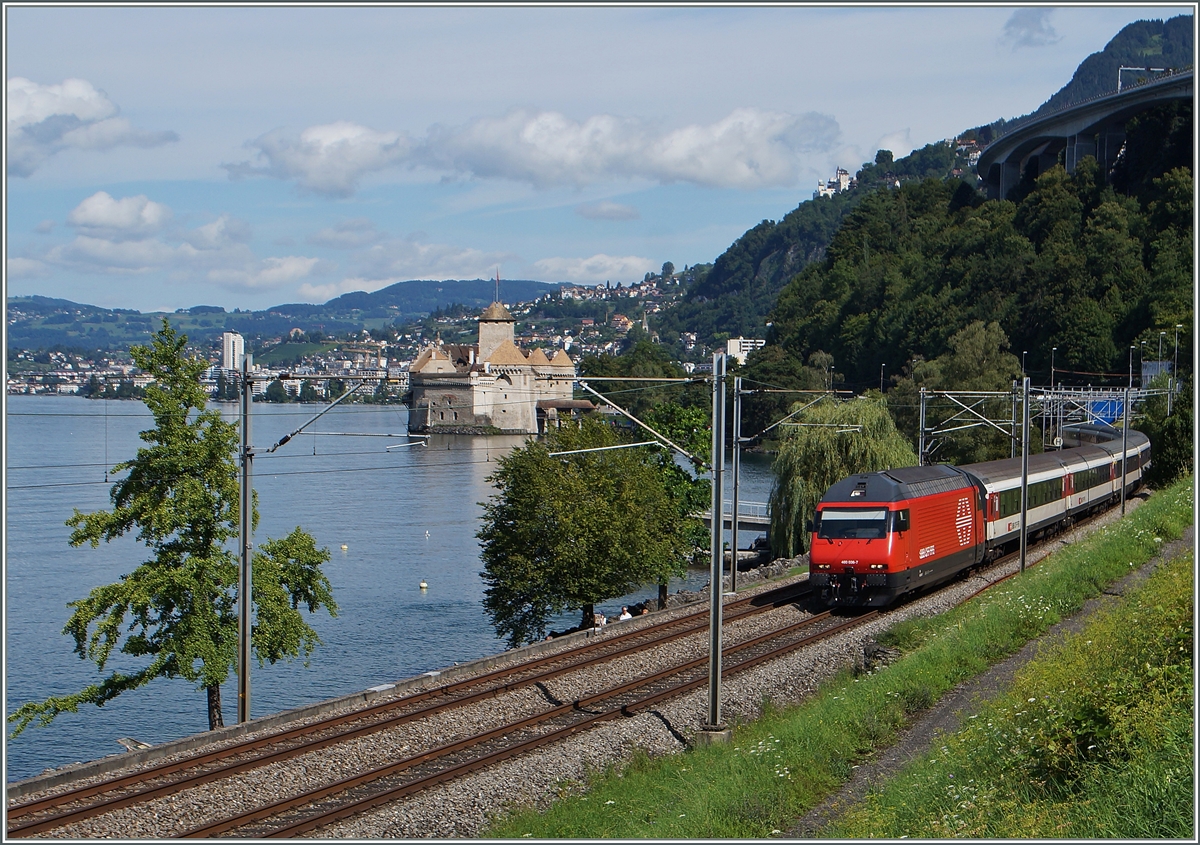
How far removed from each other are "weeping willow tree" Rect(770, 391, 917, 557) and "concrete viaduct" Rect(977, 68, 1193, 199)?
70.1 metres

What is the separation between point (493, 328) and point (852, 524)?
490 feet

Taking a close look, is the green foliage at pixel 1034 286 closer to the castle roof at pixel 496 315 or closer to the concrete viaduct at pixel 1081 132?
the concrete viaduct at pixel 1081 132

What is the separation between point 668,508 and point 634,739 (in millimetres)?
21921

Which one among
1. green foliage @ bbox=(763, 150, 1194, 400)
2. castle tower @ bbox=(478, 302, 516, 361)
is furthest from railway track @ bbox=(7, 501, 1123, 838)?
castle tower @ bbox=(478, 302, 516, 361)

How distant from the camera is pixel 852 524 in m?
25.3

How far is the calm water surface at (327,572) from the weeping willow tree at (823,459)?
7524 mm

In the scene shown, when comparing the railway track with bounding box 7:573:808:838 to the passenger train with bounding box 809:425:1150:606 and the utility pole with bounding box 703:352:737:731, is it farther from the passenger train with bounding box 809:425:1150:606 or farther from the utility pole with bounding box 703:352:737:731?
the utility pole with bounding box 703:352:737:731

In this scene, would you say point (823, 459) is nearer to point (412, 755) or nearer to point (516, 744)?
point (516, 744)

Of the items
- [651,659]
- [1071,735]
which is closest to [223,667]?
[651,659]

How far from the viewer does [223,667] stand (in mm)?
23672

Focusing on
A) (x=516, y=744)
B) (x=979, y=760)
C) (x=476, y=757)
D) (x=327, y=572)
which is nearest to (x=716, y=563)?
(x=516, y=744)

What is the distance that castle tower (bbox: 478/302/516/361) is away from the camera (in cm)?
17088

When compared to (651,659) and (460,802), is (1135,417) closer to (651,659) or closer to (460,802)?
(651,659)

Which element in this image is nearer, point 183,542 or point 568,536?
point 183,542
